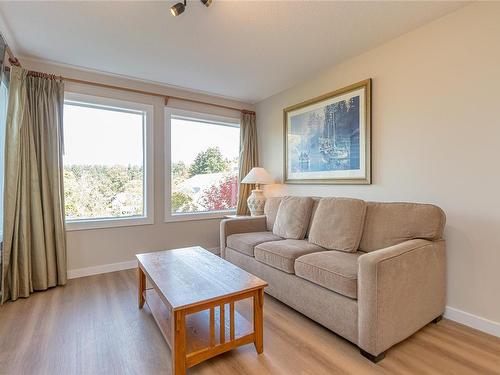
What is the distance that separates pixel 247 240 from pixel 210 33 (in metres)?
1.99

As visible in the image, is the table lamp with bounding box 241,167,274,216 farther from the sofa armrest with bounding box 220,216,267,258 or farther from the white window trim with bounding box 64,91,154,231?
the white window trim with bounding box 64,91,154,231

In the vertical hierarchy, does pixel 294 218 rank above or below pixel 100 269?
above

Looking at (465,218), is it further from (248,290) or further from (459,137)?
(248,290)

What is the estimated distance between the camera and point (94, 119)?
10.2 feet

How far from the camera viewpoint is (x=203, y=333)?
5.40ft

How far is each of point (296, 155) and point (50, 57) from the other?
2.92 metres

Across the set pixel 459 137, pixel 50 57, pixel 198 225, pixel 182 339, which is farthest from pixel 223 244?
pixel 50 57

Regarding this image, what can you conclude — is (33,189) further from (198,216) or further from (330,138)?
(330,138)

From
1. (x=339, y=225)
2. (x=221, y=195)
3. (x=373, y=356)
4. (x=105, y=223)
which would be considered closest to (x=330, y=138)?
(x=339, y=225)

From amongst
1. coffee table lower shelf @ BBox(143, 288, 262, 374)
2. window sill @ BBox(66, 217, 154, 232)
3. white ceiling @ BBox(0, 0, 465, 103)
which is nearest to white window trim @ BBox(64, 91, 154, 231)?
window sill @ BBox(66, 217, 154, 232)

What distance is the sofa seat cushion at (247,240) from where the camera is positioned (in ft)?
8.73

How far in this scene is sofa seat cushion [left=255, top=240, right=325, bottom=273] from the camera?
7.10 ft

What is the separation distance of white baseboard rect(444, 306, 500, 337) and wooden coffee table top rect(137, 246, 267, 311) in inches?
62.2

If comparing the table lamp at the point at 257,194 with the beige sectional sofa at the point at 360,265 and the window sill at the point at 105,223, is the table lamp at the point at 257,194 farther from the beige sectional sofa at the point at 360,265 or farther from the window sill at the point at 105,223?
the window sill at the point at 105,223
